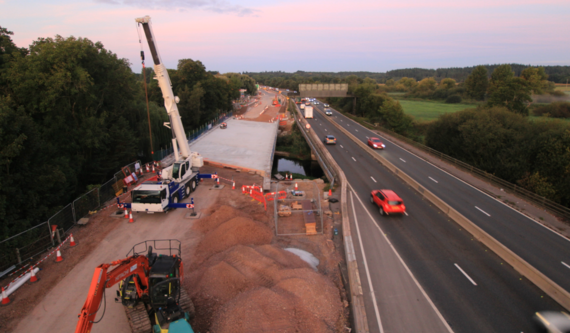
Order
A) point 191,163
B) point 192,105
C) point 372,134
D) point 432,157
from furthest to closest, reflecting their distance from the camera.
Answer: point 192,105
point 372,134
point 432,157
point 191,163

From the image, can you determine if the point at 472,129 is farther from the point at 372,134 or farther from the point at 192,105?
the point at 192,105

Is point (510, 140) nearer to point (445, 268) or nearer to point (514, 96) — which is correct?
point (514, 96)

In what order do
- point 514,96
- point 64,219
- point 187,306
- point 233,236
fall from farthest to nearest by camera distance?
1. point 514,96
2. point 64,219
3. point 233,236
4. point 187,306

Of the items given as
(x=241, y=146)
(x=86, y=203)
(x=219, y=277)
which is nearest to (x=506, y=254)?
(x=219, y=277)

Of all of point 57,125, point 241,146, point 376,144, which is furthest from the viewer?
point 241,146

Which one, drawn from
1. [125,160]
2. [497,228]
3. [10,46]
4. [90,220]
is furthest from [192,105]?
[497,228]

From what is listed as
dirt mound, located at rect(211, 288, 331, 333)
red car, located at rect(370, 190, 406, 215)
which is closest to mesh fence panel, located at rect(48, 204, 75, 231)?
dirt mound, located at rect(211, 288, 331, 333)
